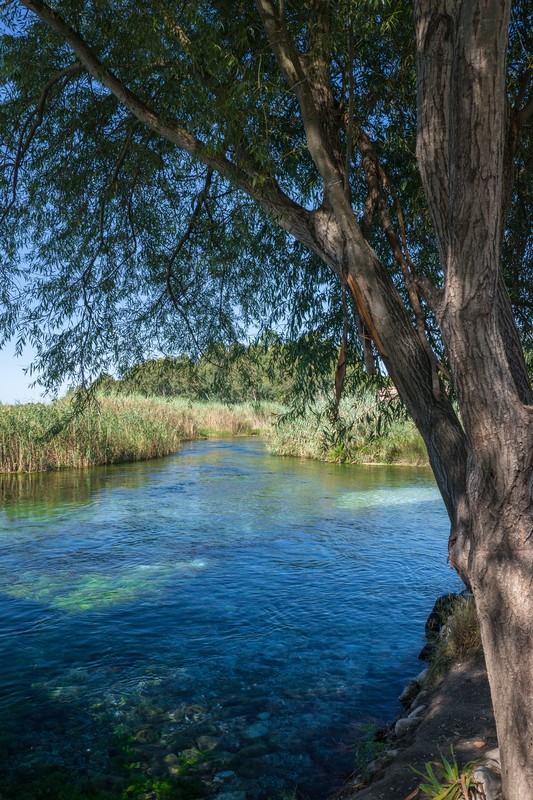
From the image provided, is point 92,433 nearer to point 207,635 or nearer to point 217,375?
point 217,375

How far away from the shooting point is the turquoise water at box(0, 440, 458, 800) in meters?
4.55

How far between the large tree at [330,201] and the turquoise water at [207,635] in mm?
2462

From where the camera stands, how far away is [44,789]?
415cm

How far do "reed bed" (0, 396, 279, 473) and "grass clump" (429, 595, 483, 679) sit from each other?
A: 9.76 meters

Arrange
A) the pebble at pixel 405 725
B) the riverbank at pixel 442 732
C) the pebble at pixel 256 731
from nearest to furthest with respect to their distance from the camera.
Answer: the riverbank at pixel 442 732 → the pebble at pixel 405 725 → the pebble at pixel 256 731

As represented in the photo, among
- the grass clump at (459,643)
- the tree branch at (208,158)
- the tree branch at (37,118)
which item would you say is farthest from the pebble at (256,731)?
the tree branch at (37,118)

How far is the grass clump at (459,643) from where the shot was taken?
5359 mm

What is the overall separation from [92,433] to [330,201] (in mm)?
17775

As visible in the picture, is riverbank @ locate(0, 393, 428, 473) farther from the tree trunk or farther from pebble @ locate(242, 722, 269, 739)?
the tree trunk

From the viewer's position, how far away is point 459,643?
216 inches

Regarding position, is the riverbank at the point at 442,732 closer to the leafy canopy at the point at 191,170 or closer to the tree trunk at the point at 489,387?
the tree trunk at the point at 489,387

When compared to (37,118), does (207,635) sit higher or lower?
lower

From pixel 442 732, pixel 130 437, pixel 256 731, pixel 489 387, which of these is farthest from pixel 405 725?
pixel 130 437

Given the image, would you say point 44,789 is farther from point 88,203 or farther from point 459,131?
point 88,203
